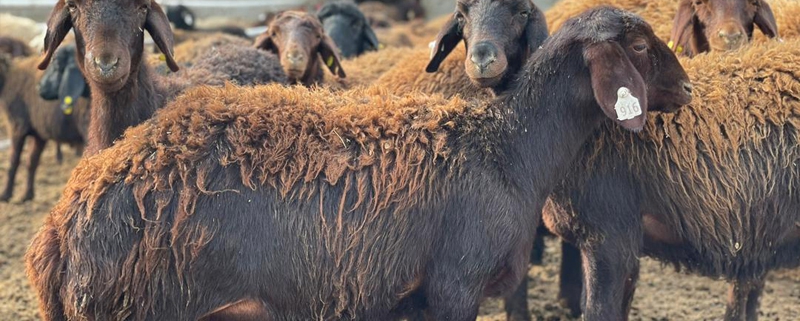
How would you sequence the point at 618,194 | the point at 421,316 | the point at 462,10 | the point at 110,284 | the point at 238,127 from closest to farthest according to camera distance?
the point at 110,284, the point at 238,127, the point at 421,316, the point at 618,194, the point at 462,10

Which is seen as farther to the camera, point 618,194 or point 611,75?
point 618,194

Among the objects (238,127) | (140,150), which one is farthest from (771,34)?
(140,150)

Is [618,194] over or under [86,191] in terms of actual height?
over

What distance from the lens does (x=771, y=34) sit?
617 cm

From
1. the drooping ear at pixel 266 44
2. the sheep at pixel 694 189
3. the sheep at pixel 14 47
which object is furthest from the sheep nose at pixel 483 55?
the sheep at pixel 14 47

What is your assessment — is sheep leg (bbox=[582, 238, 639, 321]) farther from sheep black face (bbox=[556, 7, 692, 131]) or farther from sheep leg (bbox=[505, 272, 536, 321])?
sheep leg (bbox=[505, 272, 536, 321])

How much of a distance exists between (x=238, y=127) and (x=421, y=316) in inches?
48.1

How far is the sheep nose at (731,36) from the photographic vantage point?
6023 millimetres

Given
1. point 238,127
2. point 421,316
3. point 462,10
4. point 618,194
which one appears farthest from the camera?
point 462,10

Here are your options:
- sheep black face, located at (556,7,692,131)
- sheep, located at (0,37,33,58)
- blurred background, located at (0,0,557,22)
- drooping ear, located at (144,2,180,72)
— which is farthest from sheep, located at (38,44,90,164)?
blurred background, located at (0,0,557,22)

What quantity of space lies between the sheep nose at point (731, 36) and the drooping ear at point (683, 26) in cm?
42

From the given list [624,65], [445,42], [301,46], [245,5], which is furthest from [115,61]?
[245,5]

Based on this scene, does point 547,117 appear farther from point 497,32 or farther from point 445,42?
point 445,42

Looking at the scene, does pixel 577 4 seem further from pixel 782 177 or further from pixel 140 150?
pixel 140 150
